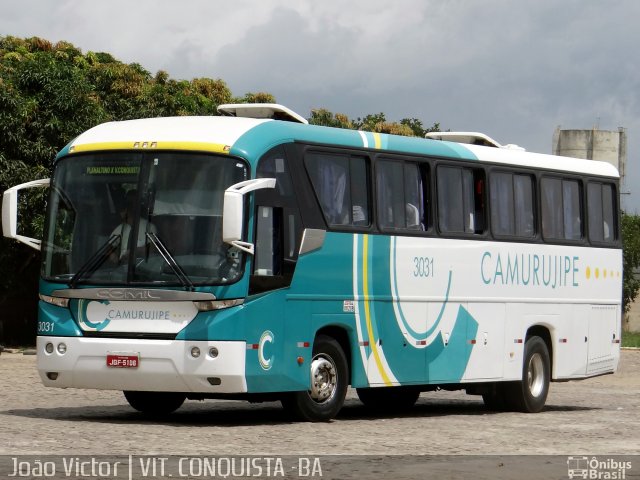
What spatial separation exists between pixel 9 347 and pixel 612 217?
19549 millimetres

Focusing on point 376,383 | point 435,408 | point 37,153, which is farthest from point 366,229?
point 37,153

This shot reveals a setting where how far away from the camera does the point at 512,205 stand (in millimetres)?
21969

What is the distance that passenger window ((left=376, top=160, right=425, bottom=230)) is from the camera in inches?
765

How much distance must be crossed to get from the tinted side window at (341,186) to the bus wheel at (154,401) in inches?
113

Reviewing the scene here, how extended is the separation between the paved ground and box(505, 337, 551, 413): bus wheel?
0.29 meters

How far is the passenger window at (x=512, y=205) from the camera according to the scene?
70.9ft

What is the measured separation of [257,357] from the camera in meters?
17.1

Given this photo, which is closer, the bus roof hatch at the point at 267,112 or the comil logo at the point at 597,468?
the comil logo at the point at 597,468

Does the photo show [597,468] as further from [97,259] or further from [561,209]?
[561,209]

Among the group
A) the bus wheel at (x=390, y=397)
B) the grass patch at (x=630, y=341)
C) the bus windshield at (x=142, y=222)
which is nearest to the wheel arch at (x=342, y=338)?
the bus windshield at (x=142, y=222)

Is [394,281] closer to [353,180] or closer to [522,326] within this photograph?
[353,180]

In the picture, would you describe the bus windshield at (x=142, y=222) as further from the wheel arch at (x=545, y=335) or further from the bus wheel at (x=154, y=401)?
the wheel arch at (x=545, y=335)

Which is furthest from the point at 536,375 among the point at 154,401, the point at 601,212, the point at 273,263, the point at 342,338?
the point at 273,263

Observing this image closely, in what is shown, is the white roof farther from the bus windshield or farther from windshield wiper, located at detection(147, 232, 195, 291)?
windshield wiper, located at detection(147, 232, 195, 291)
